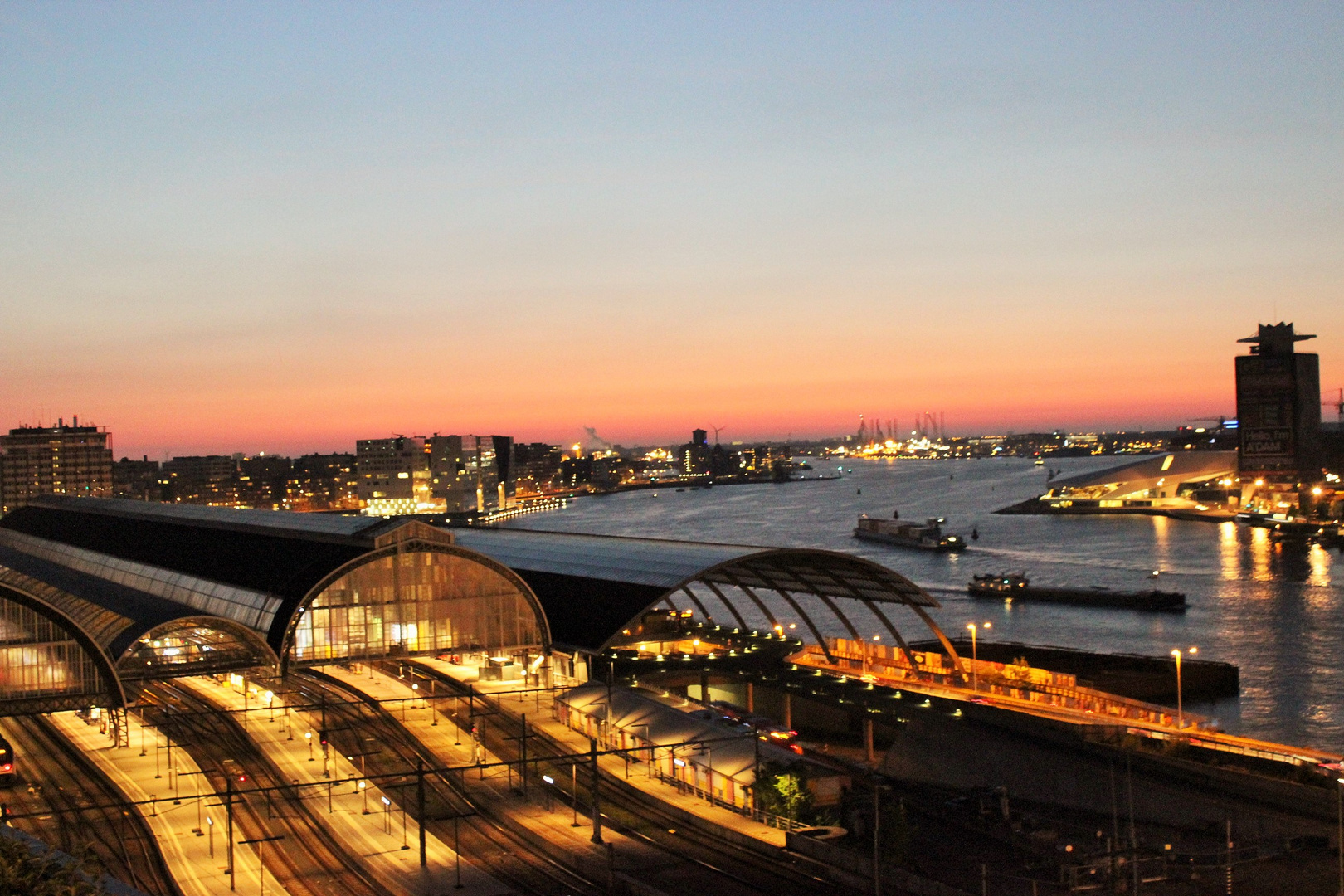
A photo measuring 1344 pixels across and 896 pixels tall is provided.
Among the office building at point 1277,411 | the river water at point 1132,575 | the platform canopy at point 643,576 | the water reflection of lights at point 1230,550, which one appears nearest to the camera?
the platform canopy at point 643,576

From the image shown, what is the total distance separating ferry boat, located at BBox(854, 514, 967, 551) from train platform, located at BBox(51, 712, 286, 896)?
35740 mm

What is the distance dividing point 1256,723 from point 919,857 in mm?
9464

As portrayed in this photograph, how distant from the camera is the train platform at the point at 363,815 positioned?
376 inches

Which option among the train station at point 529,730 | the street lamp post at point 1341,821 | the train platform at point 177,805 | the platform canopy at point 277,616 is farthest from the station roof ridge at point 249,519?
the street lamp post at point 1341,821

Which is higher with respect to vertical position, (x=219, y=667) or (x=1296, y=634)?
(x=219, y=667)

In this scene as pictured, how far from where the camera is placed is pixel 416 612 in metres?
15.4

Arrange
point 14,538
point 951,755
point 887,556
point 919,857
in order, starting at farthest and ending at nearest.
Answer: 1. point 887,556
2. point 14,538
3. point 951,755
4. point 919,857

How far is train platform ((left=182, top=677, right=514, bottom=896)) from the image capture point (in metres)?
9.54

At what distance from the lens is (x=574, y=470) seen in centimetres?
12375

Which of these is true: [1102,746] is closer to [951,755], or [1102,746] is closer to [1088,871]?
[951,755]

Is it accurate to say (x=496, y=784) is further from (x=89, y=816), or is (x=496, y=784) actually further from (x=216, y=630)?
(x=216, y=630)

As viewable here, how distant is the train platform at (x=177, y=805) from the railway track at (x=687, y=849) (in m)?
2.53

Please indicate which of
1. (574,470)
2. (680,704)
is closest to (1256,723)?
(680,704)

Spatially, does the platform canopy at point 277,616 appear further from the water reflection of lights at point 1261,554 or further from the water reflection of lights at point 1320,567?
the water reflection of lights at point 1261,554
